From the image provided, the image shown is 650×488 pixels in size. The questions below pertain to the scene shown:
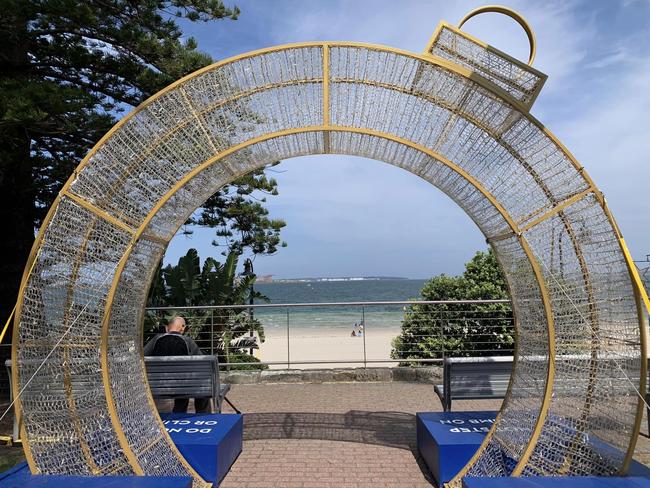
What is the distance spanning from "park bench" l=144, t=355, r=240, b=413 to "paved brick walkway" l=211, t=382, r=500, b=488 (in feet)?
2.66

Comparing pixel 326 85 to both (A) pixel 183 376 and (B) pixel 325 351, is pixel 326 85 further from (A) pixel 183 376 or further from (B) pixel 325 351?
(B) pixel 325 351

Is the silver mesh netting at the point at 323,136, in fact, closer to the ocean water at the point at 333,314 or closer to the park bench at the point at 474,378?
the park bench at the point at 474,378

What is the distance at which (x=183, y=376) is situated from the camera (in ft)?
18.6

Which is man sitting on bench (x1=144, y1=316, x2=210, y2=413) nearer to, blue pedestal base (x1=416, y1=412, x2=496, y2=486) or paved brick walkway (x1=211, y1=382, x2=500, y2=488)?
paved brick walkway (x1=211, y1=382, x2=500, y2=488)

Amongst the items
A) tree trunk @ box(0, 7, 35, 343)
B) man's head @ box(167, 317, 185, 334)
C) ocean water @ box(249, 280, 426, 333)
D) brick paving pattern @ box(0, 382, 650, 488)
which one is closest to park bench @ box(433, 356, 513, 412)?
brick paving pattern @ box(0, 382, 650, 488)

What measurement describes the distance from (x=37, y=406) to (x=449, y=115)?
12.4ft

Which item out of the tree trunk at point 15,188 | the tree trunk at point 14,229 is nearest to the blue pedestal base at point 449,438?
the tree trunk at point 15,188

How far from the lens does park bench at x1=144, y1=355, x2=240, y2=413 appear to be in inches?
222

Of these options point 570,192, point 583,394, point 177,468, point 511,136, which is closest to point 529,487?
point 583,394

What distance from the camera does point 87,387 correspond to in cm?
375

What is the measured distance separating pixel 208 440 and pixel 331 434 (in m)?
2.03

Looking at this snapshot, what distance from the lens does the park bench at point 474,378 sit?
5461 millimetres

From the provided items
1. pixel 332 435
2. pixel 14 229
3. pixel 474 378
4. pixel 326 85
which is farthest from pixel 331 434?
pixel 14 229

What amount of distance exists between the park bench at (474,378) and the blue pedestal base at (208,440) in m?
2.28
